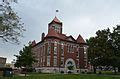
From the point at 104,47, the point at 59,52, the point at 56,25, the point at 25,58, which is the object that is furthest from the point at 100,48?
the point at 25,58

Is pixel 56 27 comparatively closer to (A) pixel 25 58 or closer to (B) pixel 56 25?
(B) pixel 56 25

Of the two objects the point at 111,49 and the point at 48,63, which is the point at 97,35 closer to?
the point at 111,49

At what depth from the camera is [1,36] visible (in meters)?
17.1

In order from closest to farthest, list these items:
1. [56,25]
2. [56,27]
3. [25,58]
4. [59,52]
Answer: [25,58] → [59,52] → [56,27] → [56,25]

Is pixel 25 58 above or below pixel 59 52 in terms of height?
below

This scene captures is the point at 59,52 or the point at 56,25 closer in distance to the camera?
the point at 59,52

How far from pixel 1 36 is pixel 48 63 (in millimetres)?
52723

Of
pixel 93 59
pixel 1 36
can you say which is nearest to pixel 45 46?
pixel 93 59

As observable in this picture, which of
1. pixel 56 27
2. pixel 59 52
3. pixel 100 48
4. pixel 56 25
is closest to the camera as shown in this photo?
pixel 100 48

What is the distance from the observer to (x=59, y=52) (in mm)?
72562

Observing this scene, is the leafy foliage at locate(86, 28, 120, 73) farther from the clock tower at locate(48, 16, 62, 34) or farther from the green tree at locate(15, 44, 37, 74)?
the green tree at locate(15, 44, 37, 74)

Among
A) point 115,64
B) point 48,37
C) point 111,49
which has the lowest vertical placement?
point 115,64

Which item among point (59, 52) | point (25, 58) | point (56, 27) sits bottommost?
point (25, 58)

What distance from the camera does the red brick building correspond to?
231ft
